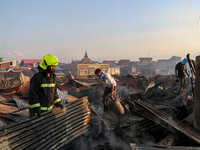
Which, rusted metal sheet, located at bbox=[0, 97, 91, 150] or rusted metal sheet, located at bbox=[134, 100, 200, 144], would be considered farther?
rusted metal sheet, located at bbox=[134, 100, 200, 144]

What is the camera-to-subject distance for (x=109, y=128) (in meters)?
3.54

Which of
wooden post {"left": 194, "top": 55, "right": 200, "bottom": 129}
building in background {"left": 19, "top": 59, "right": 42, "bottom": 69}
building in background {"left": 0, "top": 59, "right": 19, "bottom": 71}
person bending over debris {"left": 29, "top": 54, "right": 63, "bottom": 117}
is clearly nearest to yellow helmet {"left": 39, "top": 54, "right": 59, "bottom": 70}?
person bending over debris {"left": 29, "top": 54, "right": 63, "bottom": 117}

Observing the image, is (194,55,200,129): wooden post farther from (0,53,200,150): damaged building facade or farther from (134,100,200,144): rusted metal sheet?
(134,100,200,144): rusted metal sheet

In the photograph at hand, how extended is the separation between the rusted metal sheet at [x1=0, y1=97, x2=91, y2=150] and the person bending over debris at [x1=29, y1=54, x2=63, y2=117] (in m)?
0.23

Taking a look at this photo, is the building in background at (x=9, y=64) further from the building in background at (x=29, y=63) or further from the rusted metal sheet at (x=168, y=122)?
the rusted metal sheet at (x=168, y=122)

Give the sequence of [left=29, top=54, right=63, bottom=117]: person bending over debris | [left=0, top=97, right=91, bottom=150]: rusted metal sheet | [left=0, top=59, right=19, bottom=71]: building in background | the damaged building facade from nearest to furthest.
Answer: [left=0, top=97, right=91, bottom=150]: rusted metal sheet, the damaged building facade, [left=29, top=54, right=63, bottom=117]: person bending over debris, [left=0, top=59, right=19, bottom=71]: building in background

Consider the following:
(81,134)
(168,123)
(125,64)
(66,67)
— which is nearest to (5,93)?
(81,134)

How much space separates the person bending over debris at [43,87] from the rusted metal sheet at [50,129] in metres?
0.23

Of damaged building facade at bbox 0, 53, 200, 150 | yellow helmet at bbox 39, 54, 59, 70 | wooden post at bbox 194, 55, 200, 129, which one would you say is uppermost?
yellow helmet at bbox 39, 54, 59, 70

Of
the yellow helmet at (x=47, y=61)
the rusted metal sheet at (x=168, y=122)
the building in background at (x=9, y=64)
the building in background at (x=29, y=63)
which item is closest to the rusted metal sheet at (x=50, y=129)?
the yellow helmet at (x=47, y=61)

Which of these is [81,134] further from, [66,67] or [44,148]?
[66,67]

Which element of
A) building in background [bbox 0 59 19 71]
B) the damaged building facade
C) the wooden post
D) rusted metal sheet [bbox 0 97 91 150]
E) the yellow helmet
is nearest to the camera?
rusted metal sheet [bbox 0 97 91 150]

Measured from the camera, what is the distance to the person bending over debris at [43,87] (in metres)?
2.67

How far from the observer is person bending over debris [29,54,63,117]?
8.77 feet
